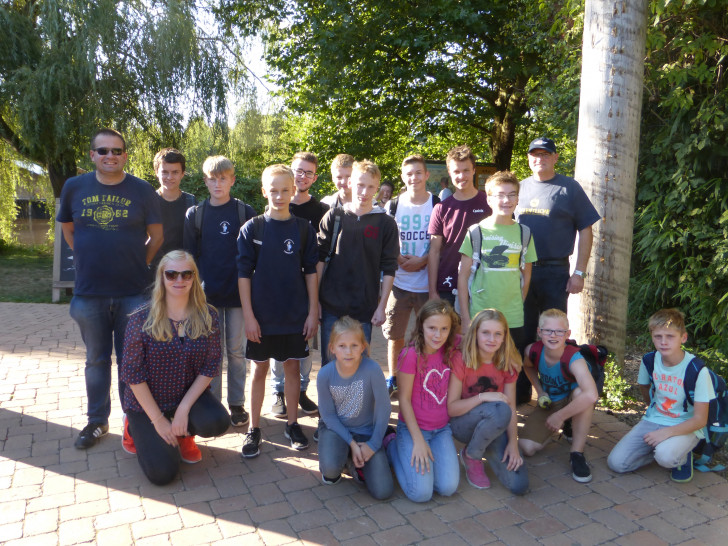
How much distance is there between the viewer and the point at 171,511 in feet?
10.3

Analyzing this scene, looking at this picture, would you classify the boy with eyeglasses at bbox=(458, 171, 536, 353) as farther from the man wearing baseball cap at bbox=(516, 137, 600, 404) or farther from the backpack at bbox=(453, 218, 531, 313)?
the man wearing baseball cap at bbox=(516, 137, 600, 404)

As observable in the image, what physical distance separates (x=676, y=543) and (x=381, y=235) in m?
2.45

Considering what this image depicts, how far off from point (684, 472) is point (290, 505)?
8.02ft

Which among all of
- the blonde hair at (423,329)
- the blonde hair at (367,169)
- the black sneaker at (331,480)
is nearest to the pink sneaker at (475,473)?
the blonde hair at (423,329)

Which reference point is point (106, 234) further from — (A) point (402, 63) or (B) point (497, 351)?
(A) point (402, 63)

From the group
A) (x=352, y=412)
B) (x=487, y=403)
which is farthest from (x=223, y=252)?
(x=487, y=403)

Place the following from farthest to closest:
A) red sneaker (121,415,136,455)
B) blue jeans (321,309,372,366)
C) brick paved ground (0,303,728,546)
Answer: blue jeans (321,309,372,366) → red sneaker (121,415,136,455) → brick paved ground (0,303,728,546)

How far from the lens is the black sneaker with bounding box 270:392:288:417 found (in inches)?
177

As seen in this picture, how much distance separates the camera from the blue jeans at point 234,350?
421 centimetres

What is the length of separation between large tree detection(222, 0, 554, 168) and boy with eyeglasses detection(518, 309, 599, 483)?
6.55m

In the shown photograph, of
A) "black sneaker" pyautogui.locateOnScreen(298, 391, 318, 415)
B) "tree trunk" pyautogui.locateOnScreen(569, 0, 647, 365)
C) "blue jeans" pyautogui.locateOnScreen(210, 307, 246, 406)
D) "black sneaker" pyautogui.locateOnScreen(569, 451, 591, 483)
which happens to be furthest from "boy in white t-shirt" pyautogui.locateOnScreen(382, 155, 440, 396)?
"black sneaker" pyautogui.locateOnScreen(569, 451, 591, 483)

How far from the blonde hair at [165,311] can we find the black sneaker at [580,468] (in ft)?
8.12

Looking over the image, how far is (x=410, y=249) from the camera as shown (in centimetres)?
478

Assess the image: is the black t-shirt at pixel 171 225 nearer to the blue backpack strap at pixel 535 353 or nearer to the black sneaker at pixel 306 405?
the black sneaker at pixel 306 405
